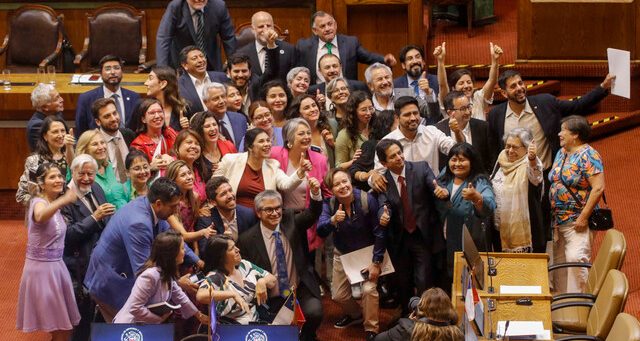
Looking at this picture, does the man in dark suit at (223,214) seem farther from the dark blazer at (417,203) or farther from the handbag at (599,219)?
the handbag at (599,219)

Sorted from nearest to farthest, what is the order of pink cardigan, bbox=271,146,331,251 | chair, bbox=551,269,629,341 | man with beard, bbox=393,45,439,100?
chair, bbox=551,269,629,341 < pink cardigan, bbox=271,146,331,251 < man with beard, bbox=393,45,439,100

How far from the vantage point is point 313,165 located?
778cm

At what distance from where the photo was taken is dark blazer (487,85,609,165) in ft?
26.9

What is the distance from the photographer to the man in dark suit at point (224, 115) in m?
8.05

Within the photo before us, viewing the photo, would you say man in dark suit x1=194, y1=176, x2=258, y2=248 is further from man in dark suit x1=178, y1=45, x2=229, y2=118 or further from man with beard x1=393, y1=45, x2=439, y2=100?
man with beard x1=393, y1=45, x2=439, y2=100

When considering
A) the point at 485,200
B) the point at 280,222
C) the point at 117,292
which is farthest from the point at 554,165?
the point at 117,292

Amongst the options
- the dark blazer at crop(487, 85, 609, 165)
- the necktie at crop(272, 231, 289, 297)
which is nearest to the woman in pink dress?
the necktie at crop(272, 231, 289, 297)

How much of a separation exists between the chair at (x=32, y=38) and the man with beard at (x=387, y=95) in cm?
317

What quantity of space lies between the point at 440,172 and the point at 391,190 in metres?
0.41

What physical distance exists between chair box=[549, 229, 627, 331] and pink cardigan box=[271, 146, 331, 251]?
1.39 m

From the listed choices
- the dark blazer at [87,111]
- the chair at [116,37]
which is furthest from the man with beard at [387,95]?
the chair at [116,37]

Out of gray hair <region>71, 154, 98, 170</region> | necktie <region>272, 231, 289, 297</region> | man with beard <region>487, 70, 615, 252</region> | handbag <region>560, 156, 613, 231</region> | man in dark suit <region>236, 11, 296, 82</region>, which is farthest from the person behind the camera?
man in dark suit <region>236, 11, 296, 82</region>

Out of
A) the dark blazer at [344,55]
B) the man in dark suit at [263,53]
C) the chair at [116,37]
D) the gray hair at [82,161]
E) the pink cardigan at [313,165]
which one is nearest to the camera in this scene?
the gray hair at [82,161]

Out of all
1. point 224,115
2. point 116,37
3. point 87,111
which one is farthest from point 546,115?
point 116,37
